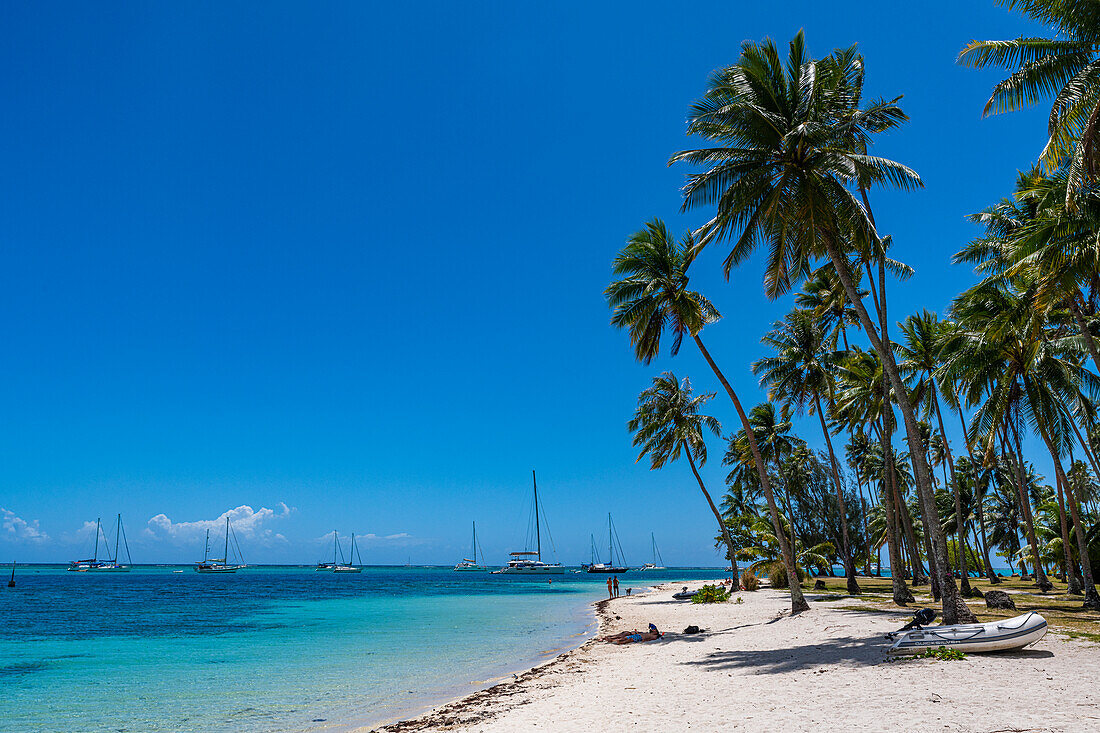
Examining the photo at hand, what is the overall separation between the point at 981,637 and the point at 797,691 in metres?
3.85

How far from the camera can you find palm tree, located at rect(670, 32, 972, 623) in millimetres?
14734

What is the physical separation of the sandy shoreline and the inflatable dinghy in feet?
0.65

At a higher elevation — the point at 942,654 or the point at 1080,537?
the point at 1080,537

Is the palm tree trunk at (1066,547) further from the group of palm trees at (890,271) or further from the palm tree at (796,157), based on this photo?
the palm tree at (796,157)

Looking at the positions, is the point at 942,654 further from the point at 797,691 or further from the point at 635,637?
the point at 635,637

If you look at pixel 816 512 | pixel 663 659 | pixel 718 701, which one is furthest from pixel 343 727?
pixel 816 512

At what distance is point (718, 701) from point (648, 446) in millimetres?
28832

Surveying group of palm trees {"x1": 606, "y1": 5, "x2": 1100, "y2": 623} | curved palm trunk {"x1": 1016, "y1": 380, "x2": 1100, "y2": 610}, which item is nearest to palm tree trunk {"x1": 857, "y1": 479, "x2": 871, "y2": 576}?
group of palm trees {"x1": 606, "y1": 5, "x2": 1100, "y2": 623}

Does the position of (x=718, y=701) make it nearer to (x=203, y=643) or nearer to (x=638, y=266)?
(x=638, y=266)

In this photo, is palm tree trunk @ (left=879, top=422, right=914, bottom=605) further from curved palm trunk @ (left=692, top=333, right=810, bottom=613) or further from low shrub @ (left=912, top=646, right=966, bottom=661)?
low shrub @ (left=912, top=646, right=966, bottom=661)

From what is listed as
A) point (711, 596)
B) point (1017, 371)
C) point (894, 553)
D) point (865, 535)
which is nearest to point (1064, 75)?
point (1017, 371)

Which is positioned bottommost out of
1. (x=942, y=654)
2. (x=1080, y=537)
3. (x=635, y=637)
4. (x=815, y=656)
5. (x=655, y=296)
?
(x=635, y=637)

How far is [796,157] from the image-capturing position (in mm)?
15180

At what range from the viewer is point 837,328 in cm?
2816
